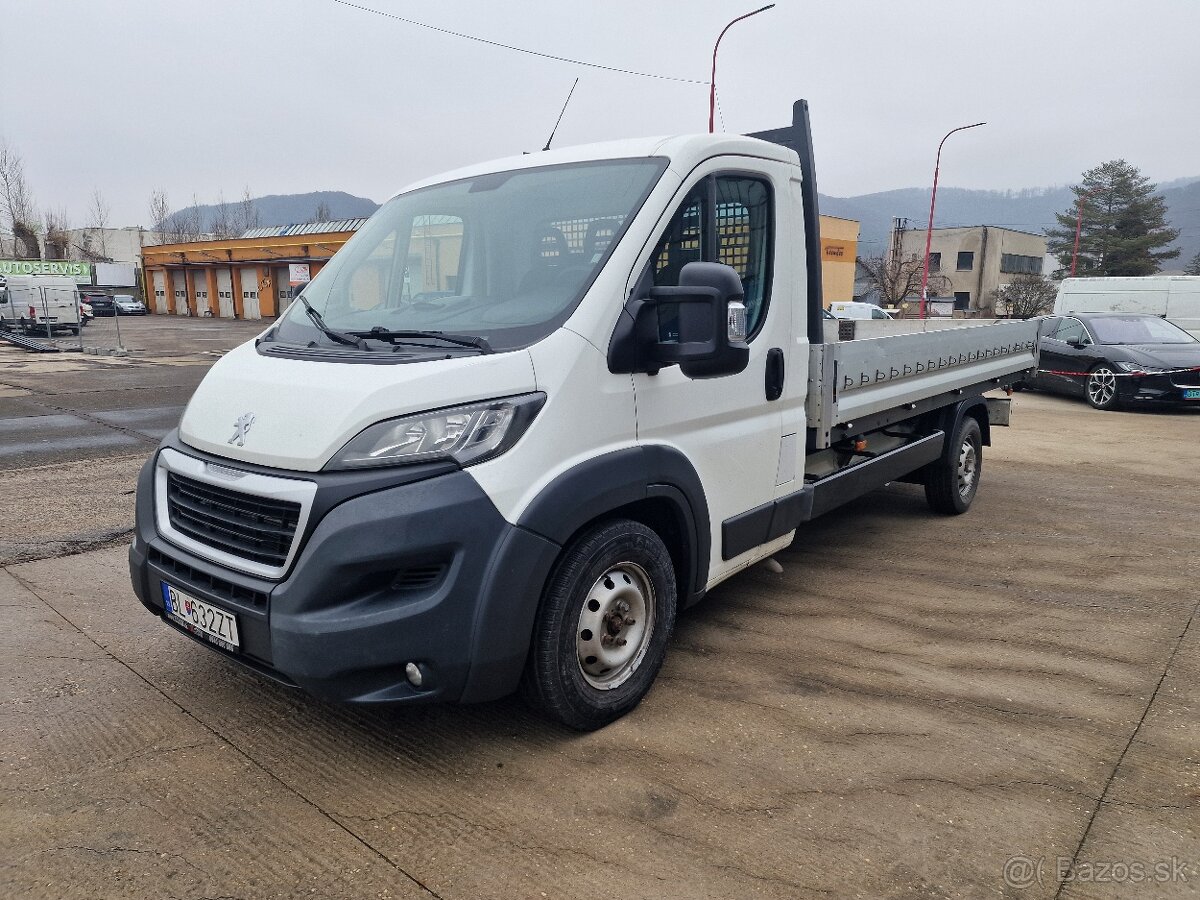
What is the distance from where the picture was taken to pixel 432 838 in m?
2.58

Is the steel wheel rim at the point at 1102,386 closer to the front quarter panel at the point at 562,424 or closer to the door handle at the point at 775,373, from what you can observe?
the door handle at the point at 775,373

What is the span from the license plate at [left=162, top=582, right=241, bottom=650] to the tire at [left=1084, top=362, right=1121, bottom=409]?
13727mm

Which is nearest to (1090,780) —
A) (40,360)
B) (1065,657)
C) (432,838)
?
(1065,657)

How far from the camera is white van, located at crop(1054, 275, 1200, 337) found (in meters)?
16.2

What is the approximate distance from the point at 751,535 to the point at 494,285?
1610mm

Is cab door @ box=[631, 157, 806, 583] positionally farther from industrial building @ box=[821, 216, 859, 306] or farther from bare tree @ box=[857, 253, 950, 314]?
bare tree @ box=[857, 253, 950, 314]

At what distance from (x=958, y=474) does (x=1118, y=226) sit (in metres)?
66.3

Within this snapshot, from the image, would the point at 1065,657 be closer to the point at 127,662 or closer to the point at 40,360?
the point at 127,662

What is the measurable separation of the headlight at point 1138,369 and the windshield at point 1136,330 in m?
0.70

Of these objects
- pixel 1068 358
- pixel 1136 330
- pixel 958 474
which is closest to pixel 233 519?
pixel 958 474

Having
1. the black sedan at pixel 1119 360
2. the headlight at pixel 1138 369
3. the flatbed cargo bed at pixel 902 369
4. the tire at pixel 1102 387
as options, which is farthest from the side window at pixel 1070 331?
the flatbed cargo bed at pixel 902 369

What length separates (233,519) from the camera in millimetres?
2795

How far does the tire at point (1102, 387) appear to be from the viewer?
1296 cm

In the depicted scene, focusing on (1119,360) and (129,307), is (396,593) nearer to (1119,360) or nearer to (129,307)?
(1119,360)
